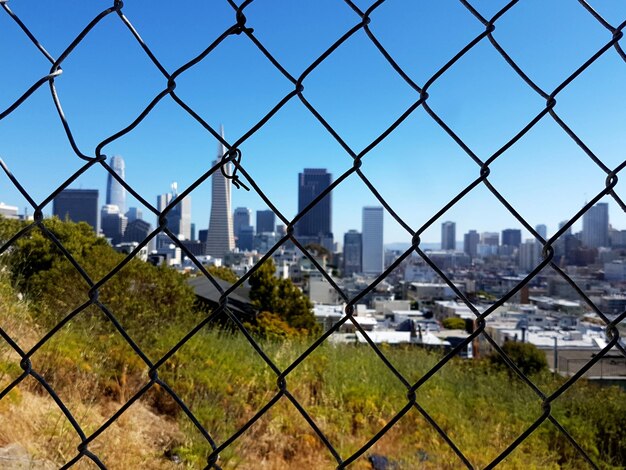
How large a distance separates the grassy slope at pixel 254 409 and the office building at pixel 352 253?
30484 millimetres

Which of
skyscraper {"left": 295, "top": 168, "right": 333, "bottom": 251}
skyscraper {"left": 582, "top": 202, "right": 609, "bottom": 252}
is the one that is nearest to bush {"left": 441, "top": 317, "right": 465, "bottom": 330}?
skyscraper {"left": 295, "top": 168, "right": 333, "bottom": 251}

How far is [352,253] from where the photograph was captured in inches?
1465

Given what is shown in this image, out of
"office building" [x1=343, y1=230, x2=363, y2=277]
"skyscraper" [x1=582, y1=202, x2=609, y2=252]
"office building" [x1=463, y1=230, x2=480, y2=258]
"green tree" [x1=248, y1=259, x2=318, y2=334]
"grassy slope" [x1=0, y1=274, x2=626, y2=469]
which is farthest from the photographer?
"office building" [x1=343, y1=230, x2=363, y2=277]

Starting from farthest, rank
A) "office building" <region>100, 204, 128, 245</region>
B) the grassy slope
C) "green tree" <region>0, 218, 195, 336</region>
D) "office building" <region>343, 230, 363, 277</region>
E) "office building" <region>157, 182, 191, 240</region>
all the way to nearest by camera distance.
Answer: "office building" <region>343, 230, 363, 277</region> < "office building" <region>100, 204, 128, 245</region> < "green tree" <region>0, 218, 195, 336</region> < the grassy slope < "office building" <region>157, 182, 191, 240</region>

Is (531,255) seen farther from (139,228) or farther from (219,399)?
(139,228)

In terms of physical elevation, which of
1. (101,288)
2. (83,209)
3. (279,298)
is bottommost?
(279,298)

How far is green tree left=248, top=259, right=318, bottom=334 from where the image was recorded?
1263 centimetres

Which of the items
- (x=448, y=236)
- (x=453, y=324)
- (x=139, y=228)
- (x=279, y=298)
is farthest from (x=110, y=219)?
(x=453, y=324)

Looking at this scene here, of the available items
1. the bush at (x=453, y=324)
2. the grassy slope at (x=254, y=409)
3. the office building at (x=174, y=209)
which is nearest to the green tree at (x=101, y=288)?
the grassy slope at (x=254, y=409)

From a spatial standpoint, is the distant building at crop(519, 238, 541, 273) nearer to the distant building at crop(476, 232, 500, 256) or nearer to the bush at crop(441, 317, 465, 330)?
the distant building at crop(476, 232, 500, 256)

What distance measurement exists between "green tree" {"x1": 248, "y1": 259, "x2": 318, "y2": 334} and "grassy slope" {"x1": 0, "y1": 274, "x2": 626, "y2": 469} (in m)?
8.08

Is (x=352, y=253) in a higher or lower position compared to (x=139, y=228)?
lower

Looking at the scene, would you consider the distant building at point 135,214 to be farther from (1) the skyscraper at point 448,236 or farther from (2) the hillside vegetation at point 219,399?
(1) the skyscraper at point 448,236

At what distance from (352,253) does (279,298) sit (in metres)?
24.6
